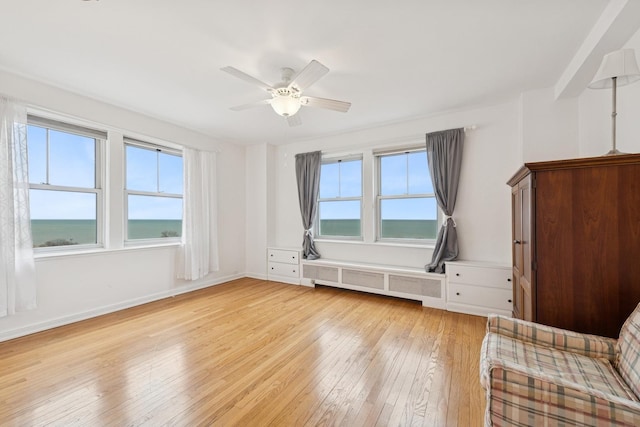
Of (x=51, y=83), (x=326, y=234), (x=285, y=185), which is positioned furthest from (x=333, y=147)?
(x=51, y=83)

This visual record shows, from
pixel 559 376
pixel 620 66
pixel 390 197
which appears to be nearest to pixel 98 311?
pixel 390 197

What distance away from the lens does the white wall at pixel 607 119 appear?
1.88 m

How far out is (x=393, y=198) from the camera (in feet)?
13.7

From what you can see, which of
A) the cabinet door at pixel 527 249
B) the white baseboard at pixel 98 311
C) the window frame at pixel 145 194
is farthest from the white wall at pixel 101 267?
the cabinet door at pixel 527 249

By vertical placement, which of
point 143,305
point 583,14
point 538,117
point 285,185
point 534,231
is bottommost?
point 143,305

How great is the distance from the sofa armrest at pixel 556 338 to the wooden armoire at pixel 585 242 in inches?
6.0

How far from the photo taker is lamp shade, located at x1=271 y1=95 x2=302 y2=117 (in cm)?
249

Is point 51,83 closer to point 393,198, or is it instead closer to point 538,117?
point 393,198

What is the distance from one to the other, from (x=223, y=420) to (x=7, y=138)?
3.24 meters

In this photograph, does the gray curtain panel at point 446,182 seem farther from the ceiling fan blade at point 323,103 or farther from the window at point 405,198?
the ceiling fan blade at point 323,103

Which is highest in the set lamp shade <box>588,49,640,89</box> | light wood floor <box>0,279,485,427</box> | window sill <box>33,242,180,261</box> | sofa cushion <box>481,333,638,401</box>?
lamp shade <box>588,49,640,89</box>

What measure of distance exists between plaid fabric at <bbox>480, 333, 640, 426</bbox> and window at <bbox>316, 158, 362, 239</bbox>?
3346mm

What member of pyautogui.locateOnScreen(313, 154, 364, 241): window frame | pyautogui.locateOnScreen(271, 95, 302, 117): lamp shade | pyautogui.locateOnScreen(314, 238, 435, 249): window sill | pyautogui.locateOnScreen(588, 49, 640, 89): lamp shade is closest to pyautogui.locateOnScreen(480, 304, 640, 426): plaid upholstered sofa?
pyautogui.locateOnScreen(588, 49, 640, 89): lamp shade

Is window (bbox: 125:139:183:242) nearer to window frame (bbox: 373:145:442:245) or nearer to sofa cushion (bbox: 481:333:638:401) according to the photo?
window frame (bbox: 373:145:442:245)
